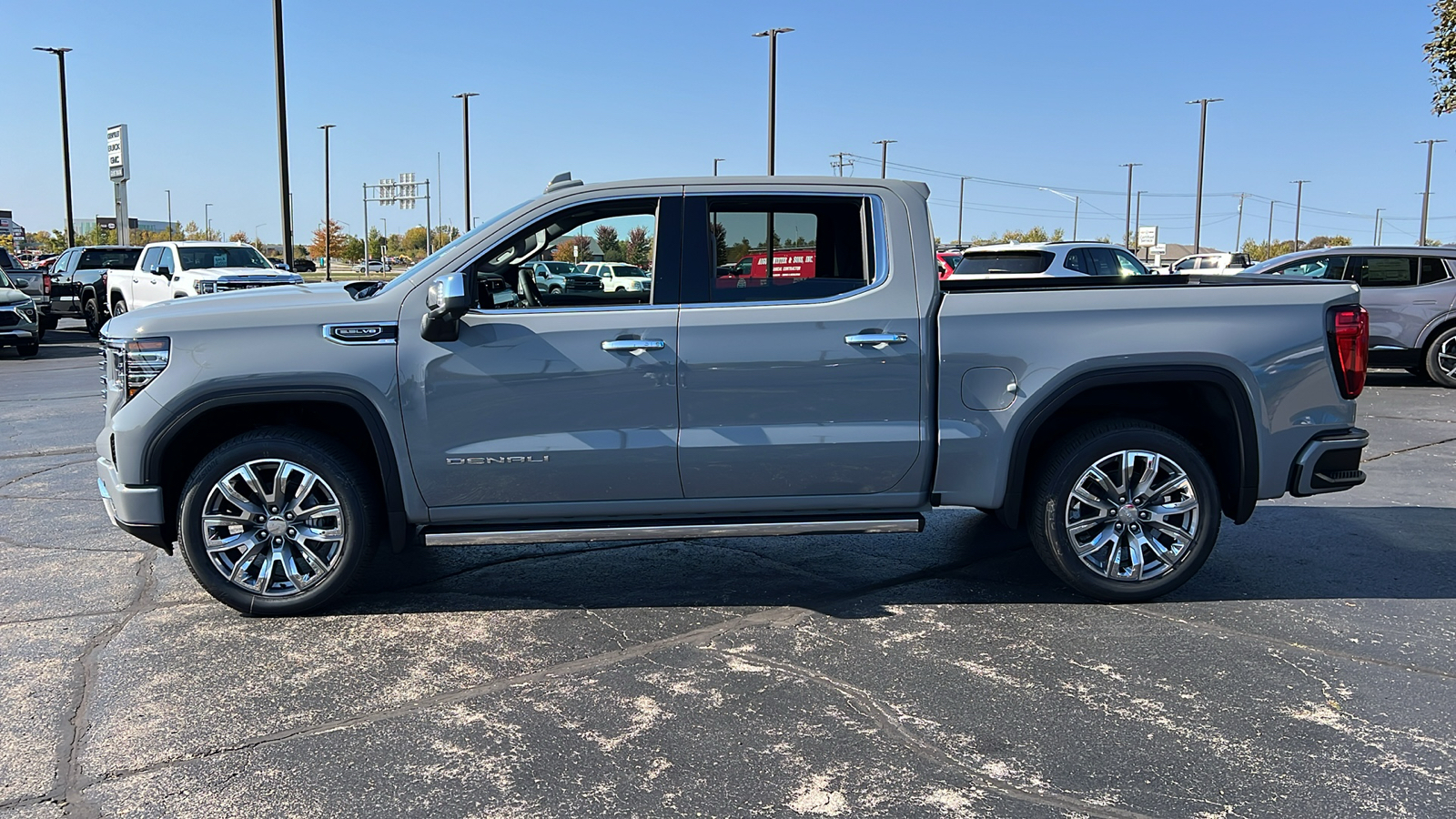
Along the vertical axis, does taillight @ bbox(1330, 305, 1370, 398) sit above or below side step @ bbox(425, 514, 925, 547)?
above

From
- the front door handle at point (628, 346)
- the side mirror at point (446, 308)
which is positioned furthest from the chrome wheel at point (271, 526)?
the front door handle at point (628, 346)

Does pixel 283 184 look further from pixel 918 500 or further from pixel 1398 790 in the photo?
pixel 1398 790

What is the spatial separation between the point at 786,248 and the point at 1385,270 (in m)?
11.2

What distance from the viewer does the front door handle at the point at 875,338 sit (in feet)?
16.4

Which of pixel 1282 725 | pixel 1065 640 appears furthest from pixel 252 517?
pixel 1282 725

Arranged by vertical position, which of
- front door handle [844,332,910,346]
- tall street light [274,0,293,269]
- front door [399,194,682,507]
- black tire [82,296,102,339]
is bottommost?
black tire [82,296,102,339]

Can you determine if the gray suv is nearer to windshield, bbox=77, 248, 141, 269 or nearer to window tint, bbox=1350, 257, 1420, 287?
window tint, bbox=1350, 257, 1420, 287

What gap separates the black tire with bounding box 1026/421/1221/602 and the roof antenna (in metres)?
2.53

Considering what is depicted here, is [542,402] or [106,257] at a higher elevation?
[106,257]

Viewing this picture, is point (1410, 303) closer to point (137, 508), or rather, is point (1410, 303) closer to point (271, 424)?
point (271, 424)

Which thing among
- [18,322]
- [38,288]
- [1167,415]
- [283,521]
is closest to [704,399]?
[283,521]

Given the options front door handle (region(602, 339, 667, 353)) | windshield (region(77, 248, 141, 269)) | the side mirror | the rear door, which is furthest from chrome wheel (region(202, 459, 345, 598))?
windshield (region(77, 248, 141, 269))

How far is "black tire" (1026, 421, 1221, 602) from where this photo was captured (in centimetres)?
520

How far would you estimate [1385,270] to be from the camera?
44.5 ft
